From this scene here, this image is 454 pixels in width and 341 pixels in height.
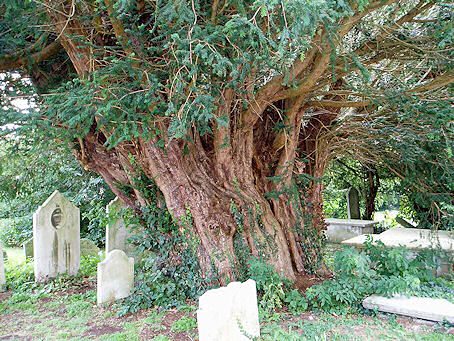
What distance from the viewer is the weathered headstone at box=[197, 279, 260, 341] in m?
3.17

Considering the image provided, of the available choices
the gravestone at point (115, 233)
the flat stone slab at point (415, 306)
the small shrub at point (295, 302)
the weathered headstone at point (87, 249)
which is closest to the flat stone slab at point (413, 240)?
the flat stone slab at point (415, 306)

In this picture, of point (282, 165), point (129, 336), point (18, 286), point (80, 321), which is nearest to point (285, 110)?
point (282, 165)

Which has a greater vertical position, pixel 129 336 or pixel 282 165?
pixel 282 165

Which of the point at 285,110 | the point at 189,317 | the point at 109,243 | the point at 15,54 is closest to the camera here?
the point at 189,317

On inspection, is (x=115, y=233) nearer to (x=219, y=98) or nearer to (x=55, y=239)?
(x=55, y=239)

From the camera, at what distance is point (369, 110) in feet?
21.9

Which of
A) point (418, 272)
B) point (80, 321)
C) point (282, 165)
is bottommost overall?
point (80, 321)

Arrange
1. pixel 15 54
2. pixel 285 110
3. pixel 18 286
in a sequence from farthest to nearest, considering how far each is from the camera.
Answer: pixel 18 286 < pixel 285 110 < pixel 15 54

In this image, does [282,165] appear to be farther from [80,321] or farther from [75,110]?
[80,321]

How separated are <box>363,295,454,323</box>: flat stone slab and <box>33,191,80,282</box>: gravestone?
5612mm

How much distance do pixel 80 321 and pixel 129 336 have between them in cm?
109

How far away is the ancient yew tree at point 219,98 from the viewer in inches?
147

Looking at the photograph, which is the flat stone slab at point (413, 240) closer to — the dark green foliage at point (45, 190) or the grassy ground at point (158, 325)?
the grassy ground at point (158, 325)

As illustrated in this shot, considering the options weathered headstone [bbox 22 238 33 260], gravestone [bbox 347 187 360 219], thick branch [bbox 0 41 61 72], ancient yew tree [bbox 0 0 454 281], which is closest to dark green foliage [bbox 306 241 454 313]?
ancient yew tree [bbox 0 0 454 281]
